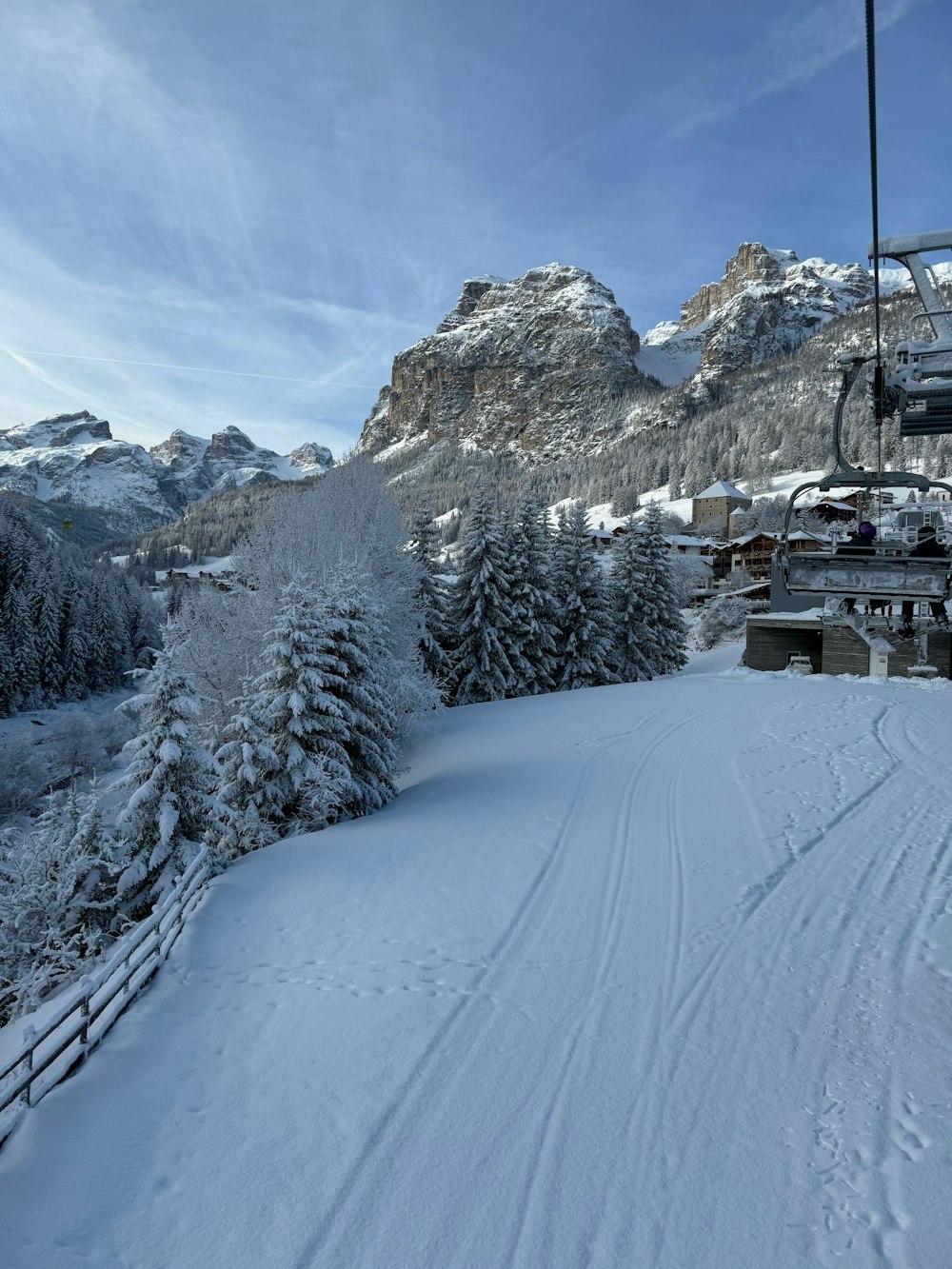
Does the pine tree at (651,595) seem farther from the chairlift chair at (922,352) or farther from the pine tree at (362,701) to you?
the chairlift chair at (922,352)

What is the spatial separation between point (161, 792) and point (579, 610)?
2450 cm

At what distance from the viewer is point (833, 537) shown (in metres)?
6.74

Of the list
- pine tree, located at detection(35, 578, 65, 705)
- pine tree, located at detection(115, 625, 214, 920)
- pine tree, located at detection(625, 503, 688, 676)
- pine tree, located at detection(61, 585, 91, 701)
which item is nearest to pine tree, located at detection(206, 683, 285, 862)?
pine tree, located at detection(115, 625, 214, 920)

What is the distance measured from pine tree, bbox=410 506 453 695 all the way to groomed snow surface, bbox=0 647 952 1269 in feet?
57.2

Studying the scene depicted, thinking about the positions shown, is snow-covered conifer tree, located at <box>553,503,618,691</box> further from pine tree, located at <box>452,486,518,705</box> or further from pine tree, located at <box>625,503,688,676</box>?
pine tree, located at <box>452,486,518,705</box>

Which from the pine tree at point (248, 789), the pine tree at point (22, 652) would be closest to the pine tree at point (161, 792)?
the pine tree at point (248, 789)

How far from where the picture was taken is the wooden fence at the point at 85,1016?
577cm

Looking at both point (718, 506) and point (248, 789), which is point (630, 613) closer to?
point (248, 789)

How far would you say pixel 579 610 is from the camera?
33.5m

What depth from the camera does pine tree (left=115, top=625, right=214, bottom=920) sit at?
11539mm

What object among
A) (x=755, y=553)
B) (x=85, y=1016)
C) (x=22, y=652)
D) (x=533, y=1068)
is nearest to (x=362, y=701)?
(x=85, y=1016)

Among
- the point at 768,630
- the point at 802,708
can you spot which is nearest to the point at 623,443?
the point at 768,630

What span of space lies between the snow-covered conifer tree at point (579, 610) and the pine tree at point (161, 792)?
22831mm

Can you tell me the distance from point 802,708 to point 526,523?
15.1m
